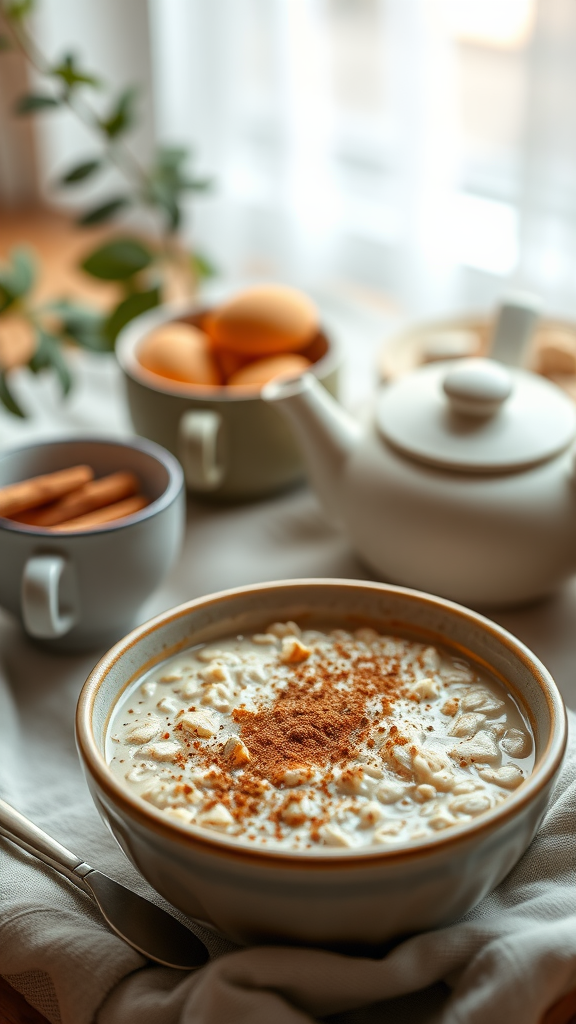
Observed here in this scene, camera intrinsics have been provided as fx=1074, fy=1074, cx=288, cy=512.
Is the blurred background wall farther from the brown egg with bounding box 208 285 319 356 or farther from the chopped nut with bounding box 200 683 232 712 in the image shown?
the chopped nut with bounding box 200 683 232 712

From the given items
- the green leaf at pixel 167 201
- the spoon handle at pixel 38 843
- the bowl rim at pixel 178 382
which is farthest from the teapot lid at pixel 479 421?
the green leaf at pixel 167 201

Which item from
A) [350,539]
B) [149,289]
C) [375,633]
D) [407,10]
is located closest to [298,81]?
[407,10]

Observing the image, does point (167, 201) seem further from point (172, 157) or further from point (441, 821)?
point (441, 821)

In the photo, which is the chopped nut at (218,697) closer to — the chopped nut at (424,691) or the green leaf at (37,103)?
the chopped nut at (424,691)

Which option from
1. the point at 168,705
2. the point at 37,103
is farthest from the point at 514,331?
the point at 37,103

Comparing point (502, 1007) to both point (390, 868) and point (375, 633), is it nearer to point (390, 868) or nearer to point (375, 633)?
point (390, 868)

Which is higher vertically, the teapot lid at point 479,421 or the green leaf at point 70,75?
the green leaf at point 70,75
